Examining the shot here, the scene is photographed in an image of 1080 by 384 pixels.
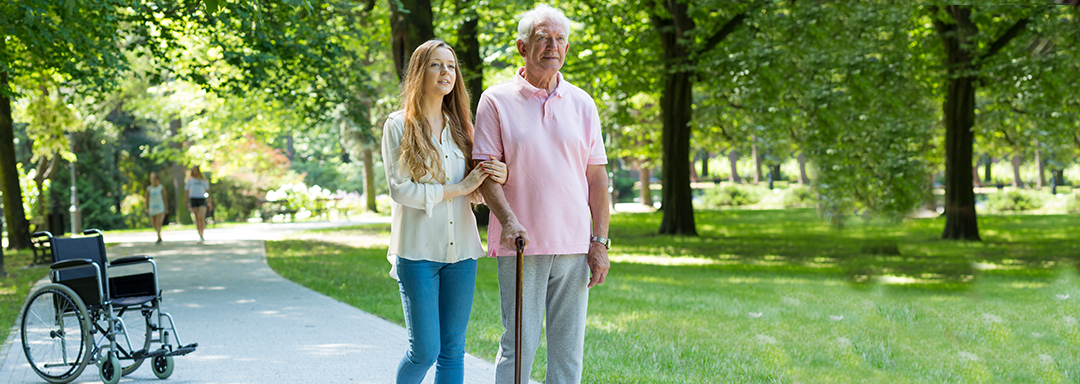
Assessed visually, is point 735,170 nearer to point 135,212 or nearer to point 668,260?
point 668,260

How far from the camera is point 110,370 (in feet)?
18.0

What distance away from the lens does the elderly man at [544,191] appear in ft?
11.0

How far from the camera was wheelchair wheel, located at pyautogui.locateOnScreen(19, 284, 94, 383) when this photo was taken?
5.53 metres

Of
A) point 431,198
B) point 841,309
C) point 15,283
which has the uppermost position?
point 431,198

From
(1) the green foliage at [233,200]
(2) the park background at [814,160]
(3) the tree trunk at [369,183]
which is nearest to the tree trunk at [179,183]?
(1) the green foliage at [233,200]

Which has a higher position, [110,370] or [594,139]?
[594,139]

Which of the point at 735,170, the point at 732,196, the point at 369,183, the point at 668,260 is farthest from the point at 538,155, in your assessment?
the point at 369,183

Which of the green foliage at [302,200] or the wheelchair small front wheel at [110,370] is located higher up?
the green foliage at [302,200]

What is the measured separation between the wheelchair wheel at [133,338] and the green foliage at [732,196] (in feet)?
27.1

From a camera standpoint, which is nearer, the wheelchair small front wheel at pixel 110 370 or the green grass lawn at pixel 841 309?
the wheelchair small front wheel at pixel 110 370

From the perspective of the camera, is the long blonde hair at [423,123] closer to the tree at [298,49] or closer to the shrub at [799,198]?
the shrub at [799,198]

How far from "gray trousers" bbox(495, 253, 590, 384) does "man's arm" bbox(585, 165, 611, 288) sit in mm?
48

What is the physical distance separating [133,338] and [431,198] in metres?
5.38

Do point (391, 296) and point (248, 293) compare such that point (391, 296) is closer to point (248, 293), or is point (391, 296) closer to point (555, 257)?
point (248, 293)
